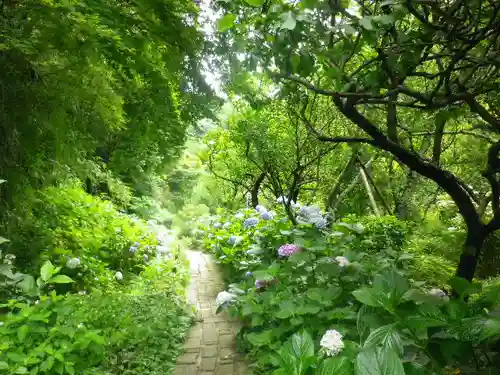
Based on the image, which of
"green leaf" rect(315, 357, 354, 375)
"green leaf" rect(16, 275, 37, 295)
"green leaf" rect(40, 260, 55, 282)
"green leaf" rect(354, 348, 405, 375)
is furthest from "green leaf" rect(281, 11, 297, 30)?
"green leaf" rect(16, 275, 37, 295)

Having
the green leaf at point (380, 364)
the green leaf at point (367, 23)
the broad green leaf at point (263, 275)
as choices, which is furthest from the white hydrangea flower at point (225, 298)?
the green leaf at point (367, 23)

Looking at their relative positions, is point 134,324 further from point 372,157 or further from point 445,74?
point 372,157

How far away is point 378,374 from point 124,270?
4694 millimetres

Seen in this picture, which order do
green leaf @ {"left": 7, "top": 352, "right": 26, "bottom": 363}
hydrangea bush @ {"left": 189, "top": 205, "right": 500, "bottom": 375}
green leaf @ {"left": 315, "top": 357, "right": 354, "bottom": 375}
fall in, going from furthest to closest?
green leaf @ {"left": 7, "top": 352, "right": 26, "bottom": 363}, hydrangea bush @ {"left": 189, "top": 205, "right": 500, "bottom": 375}, green leaf @ {"left": 315, "top": 357, "right": 354, "bottom": 375}

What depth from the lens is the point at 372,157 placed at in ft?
21.8

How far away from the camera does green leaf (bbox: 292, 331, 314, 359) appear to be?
1401 mm

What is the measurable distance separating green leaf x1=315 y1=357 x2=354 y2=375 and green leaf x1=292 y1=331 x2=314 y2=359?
11 cm

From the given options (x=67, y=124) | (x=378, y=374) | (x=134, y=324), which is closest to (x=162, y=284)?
(x=134, y=324)

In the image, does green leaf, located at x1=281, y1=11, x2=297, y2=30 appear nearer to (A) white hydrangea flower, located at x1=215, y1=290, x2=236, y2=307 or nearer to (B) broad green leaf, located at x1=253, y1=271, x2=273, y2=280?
(B) broad green leaf, located at x1=253, y1=271, x2=273, y2=280

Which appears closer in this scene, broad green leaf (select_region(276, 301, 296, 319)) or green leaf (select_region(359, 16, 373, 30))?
green leaf (select_region(359, 16, 373, 30))

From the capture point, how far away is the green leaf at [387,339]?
1310mm

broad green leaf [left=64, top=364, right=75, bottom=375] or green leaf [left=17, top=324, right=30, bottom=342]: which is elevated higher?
green leaf [left=17, top=324, right=30, bottom=342]

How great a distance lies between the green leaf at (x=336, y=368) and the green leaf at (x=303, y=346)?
107mm

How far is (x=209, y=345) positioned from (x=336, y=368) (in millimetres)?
2873
